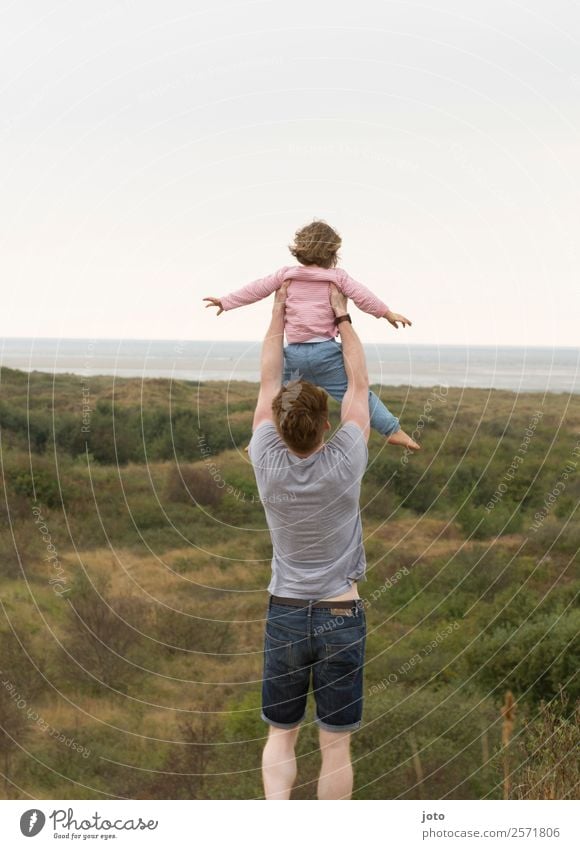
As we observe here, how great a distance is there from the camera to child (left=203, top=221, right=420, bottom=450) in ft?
25.4

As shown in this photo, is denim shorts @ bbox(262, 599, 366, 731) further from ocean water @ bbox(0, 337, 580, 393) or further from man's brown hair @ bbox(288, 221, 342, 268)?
ocean water @ bbox(0, 337, 580, 393)

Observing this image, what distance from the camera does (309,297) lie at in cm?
778

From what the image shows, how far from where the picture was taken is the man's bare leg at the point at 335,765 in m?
6.36

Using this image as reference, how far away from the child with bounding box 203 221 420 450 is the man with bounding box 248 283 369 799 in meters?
1.45

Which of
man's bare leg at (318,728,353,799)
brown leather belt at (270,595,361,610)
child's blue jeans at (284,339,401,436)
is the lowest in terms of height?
man's bare leg at (318,728,353,799)

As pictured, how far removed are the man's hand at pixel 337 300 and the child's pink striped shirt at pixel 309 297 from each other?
1.4 inches

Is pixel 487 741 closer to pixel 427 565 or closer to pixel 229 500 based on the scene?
pixel 427 565

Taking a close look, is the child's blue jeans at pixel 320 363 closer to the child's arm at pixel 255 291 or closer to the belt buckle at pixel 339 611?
the child's arm at pixel 255 291

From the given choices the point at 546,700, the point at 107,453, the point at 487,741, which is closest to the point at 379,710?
the point at 487,741

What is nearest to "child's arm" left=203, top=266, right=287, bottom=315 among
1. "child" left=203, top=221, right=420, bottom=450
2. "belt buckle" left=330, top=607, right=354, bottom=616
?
"child" left=203, top=221, right=420, bottom=450

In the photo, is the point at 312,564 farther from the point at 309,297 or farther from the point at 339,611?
the point at 309,297

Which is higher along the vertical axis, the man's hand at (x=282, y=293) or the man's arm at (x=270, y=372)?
the man's hand at (x=282, y=293)

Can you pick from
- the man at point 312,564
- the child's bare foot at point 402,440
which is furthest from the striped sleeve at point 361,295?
the man at point 312,564

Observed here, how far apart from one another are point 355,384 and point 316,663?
163 centimetres
